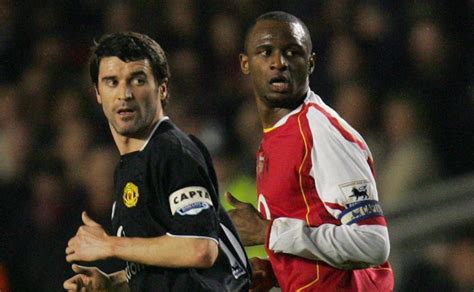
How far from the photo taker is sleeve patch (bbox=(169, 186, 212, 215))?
9.93 feet

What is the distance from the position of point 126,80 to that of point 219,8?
4130 millimetres

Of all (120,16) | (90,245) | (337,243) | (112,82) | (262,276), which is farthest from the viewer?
(120,16)

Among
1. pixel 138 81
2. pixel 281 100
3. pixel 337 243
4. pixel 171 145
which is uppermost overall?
pixel 138 81

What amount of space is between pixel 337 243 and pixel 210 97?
138 inches

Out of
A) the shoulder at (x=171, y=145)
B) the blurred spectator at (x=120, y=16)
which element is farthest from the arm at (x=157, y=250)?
the blurred spectator at (x=120, y=16)

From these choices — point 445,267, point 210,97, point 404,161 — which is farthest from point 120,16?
point 445,267

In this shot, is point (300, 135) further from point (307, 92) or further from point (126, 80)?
point (126, 80)

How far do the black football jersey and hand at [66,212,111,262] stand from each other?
93 millimetres

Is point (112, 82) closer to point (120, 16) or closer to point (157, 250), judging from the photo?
point (157, 250)

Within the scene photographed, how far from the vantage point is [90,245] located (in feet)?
10.2

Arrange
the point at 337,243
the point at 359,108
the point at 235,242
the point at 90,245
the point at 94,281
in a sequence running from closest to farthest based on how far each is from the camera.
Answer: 1. the point at 90,245
2. the point at 235,242
3. the point at 337,243
4. the point at 94,281
5. the point at 359,108

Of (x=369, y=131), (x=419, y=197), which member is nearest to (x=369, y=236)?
(x=419, y=197)

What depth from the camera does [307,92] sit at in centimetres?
383

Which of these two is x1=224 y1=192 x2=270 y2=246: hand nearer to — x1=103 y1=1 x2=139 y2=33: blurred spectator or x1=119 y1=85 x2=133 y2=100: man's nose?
x1=119 y1=85 x2=133 y2=100: man's nose
